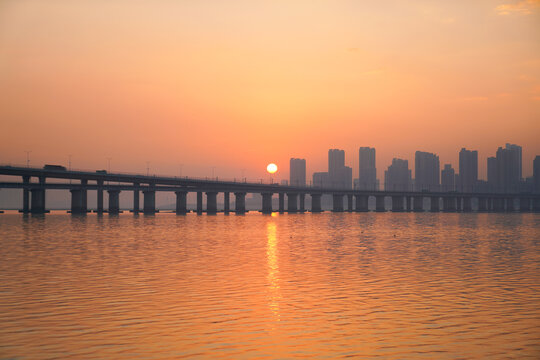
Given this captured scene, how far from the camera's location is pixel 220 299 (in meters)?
25.9

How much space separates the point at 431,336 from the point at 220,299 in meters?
10.3

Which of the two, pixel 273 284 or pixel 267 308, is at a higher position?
pixel 267 308

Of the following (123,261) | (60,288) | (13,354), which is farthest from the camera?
(123,261)

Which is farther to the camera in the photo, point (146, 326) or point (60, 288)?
point (60, 288)

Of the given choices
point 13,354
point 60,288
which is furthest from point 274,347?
point 60,288

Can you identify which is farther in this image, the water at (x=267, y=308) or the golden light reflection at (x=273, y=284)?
the golden light reflection at (x=273, y=284)

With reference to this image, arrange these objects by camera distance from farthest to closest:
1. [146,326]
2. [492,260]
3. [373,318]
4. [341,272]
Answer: [492,260] < [341,272] < [373,318] < [146,326]

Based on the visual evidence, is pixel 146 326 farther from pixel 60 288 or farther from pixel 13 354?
pixel 60 288

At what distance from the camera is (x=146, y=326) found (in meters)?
20.0

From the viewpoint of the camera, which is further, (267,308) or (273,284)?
(273,284)

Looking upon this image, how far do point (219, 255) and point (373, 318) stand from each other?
93.1 ft

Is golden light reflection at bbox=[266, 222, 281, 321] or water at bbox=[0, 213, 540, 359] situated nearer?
water at bbox=[0, 213, 540, 359]

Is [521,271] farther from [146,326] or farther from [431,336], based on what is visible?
[146,326]

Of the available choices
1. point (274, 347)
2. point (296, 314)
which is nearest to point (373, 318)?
point (296, 314)
